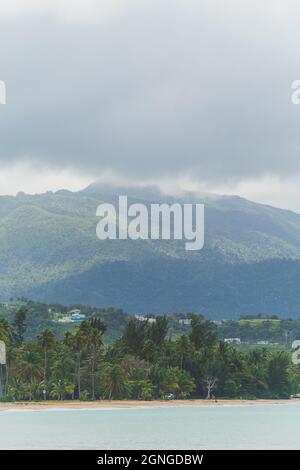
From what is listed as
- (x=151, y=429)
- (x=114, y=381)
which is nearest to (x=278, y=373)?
(x=114, y=381)

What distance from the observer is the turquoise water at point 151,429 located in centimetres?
4722

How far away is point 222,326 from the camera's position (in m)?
143

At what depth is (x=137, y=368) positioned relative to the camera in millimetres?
77688

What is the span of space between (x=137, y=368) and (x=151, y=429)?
74.4ft

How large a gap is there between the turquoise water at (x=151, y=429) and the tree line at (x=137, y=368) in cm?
362

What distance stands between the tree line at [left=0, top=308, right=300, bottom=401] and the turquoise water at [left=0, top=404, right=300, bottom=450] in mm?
3622

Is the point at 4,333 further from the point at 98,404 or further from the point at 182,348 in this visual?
the point at 182,348

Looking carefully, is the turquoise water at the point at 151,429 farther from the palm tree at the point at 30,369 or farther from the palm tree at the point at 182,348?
the palm tree at the point at 182,348

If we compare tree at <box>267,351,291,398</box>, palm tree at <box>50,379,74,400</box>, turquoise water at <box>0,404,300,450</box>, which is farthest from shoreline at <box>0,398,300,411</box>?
tree at <box>267,351,291,398</box>

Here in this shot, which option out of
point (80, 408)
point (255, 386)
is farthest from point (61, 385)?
point (255, 386)

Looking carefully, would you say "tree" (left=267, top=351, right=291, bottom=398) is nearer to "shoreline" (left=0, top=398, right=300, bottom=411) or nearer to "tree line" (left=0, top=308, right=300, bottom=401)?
"tree line" (left=0, top=308, right=300, bottom=401)

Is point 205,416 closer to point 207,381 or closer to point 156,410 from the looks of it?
point 156,410

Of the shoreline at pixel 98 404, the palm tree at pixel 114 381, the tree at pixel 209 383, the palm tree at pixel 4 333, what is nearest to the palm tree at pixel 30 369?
the shoreline at pixel 98 404
